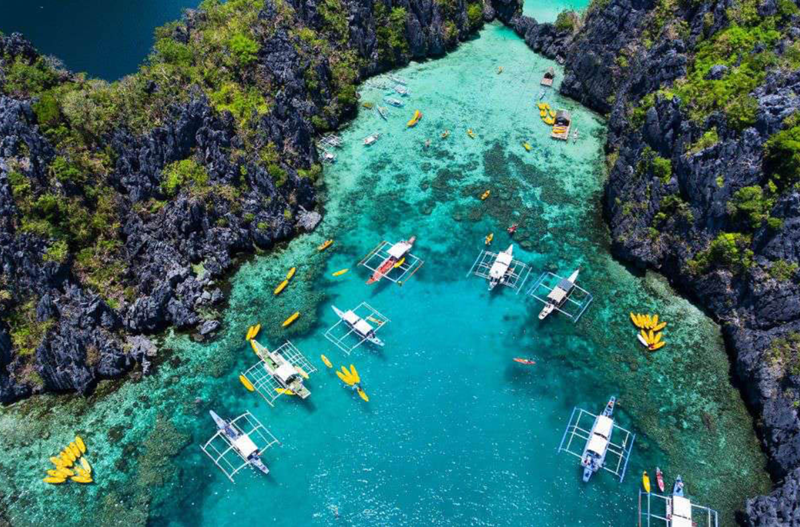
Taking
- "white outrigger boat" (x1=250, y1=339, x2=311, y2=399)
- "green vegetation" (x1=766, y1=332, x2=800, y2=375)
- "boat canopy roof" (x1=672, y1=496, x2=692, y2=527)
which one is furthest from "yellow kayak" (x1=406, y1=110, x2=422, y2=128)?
"boat canopy roof" (x1=672, y1=496, x2=692, y2=527)

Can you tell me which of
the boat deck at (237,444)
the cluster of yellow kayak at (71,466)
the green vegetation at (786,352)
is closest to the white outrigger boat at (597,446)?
the green vegetation at (786,352)

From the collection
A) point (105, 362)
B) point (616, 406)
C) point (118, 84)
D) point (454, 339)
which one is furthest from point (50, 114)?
point (616, 406)

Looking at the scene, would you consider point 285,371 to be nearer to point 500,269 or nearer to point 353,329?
point 353,329

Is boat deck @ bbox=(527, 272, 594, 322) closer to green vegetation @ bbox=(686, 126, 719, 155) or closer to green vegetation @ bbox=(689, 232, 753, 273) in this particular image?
green vegetation @ bbox=(689, 232, 753, 273)

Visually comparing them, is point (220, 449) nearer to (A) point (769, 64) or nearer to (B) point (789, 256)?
(B) point (789, 256)

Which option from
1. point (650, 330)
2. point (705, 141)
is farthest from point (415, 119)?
point (650, 330)

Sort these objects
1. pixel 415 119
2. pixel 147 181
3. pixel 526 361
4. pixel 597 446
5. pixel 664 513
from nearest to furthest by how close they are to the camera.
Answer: pixel 664 513, pixel 597 446, pixel 526 361, pixel 147 181, pixel 415 119
